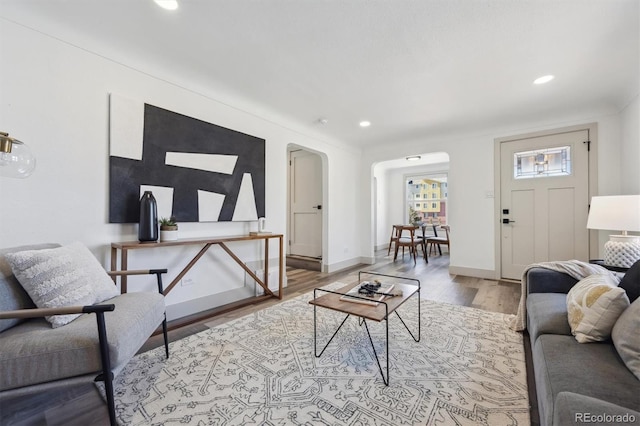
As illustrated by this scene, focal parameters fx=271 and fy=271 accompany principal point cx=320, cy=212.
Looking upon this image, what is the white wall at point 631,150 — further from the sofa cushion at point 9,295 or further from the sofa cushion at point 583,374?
the sofa cushion at point 9,295

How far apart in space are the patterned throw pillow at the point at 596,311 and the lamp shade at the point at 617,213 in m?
1.67

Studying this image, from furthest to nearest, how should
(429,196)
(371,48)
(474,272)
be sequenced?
(429,196) → (474,272) → (371,48)

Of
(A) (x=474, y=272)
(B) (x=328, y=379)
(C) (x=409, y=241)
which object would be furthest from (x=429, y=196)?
(B) (x=328, y=379)

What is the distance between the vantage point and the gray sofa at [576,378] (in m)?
0.80

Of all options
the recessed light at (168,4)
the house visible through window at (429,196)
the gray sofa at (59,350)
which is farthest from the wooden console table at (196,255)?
the house visible through window at (429,196)

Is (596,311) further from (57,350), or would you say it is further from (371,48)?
(57,350)

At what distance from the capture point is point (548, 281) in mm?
2074

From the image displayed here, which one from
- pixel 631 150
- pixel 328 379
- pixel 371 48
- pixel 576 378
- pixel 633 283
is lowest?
pixel 328 379

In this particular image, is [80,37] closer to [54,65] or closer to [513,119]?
[54,65]

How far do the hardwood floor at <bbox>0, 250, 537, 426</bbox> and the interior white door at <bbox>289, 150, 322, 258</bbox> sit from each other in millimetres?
631

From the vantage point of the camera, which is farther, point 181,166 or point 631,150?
point 631,150

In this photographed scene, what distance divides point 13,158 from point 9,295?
0.73 metres

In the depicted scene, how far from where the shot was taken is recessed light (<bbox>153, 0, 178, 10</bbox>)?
176 cm

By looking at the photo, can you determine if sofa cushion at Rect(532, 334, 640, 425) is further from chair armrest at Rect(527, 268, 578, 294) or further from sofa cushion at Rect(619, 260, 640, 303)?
chair armrest at Rect(527, 268, 578, 294)
